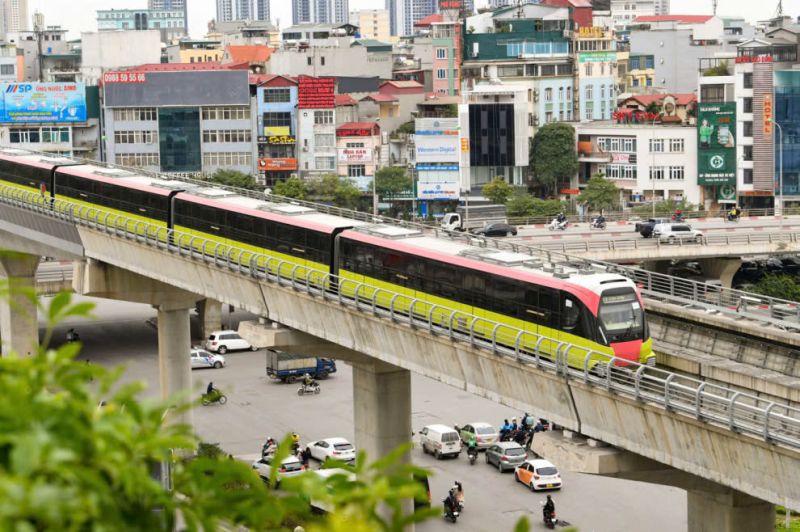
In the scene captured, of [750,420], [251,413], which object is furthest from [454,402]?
[750,420]

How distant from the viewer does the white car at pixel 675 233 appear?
67875 mm

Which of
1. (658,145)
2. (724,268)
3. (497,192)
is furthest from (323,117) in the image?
(724,268)

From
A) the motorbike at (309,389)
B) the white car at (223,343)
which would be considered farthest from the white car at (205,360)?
the motorbike at (309,389)

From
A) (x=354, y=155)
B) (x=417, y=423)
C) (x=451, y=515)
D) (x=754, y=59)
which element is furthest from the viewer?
(x=354, y=155)

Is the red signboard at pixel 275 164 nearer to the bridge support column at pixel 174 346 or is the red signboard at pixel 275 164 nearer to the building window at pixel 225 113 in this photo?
the building window at pixel 225 113

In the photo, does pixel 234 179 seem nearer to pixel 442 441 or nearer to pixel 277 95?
pixel 277 95

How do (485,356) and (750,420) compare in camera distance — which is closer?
(750,420)

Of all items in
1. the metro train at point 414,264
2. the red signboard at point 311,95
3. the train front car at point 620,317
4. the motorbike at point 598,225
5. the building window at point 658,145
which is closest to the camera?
the train front car at point 620,317

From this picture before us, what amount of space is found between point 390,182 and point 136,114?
1727cm

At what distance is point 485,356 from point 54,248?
28.2 meters

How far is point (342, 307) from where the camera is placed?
34750mm

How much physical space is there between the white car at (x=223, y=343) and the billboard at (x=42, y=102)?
141 feet

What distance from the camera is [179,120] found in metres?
101

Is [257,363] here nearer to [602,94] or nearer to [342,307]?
[342,307]
